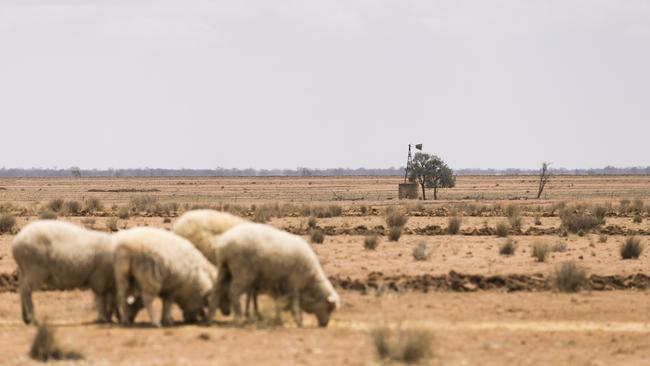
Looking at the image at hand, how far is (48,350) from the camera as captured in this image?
13766 millimetres

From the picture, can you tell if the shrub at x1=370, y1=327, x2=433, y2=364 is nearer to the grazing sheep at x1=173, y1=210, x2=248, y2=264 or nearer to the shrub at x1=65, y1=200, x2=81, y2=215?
the grazing sheep at x1=173, y1=210, x2=248, y2=264

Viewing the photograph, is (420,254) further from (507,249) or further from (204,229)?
(204,229)

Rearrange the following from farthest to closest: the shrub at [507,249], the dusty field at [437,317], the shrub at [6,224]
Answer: the shrub at [6,224], the shrub at [507,249], the dusty field at [437,317]

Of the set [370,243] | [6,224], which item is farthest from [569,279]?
[6,224]

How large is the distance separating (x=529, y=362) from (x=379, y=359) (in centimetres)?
221

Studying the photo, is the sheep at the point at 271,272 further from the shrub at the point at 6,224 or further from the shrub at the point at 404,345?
the shrub at the point at 6,224

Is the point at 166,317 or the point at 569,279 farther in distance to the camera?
the point at 569,279

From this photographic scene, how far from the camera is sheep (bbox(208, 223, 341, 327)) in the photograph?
637 inches

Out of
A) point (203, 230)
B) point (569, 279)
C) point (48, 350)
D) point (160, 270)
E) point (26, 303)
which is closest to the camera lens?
point (48, 350)

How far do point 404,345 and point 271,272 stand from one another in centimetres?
322

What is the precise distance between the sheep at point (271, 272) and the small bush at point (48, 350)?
310cm

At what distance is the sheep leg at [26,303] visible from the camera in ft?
54.4

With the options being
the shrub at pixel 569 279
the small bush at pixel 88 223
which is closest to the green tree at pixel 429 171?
the small bush at pixel 88 223

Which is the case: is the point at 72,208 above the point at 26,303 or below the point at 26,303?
below
